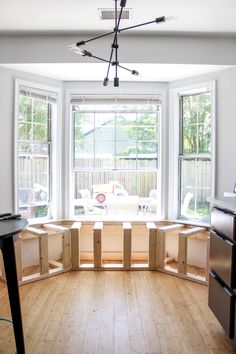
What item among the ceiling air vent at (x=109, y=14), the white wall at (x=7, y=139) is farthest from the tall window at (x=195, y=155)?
the white wall at (x=7, y=139)

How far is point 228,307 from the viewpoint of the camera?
1900 millimetres

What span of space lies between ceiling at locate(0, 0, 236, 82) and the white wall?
6.9 inches

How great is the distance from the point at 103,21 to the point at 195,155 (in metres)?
1.89

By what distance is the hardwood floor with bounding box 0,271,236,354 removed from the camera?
2.06 m

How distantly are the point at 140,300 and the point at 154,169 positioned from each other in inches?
70.2

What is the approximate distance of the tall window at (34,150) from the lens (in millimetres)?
3662

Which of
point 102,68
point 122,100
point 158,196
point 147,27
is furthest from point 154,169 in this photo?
point 147,27

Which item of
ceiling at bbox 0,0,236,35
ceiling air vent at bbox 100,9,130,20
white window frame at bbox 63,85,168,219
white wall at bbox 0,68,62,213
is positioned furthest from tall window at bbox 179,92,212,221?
white wall at bbox 0,68,62,213

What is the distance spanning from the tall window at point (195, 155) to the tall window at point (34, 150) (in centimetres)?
173

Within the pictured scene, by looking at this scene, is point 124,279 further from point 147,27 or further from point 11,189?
point 147,27

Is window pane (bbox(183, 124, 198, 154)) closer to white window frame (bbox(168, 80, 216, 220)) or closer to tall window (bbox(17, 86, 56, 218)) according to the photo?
white window frame (bbox(168, 80, 216, 220))

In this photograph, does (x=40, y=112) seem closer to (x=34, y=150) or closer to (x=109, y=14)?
(x=34, y=150)

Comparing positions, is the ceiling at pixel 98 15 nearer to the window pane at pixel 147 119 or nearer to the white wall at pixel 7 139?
the white wall at pixel 7 139

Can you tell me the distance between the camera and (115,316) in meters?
2.47
